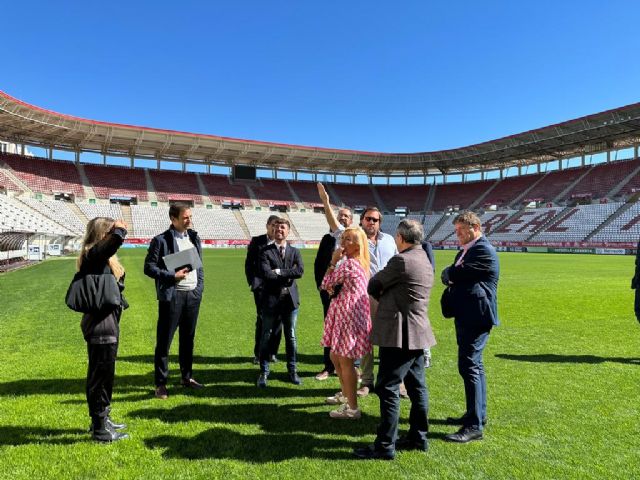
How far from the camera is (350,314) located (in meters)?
3.87

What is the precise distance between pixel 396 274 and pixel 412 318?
373mm

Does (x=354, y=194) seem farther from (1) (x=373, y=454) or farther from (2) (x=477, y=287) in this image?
(1) (x=373, y=454)

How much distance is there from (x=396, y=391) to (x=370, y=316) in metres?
0.91

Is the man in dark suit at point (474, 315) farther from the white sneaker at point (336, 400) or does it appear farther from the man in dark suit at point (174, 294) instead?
the man in dark suit at point (174, 294)

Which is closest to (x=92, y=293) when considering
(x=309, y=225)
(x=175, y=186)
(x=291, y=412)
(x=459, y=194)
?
(x=291, y=412)

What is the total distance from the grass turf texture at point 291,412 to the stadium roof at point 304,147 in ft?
134

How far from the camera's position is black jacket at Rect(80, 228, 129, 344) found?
11.1ft

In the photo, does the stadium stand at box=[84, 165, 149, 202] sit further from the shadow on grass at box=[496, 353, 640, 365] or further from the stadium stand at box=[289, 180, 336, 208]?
the shadow on grass at box=[496, 353, 640, 365]

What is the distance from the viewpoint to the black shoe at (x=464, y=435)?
3.55m

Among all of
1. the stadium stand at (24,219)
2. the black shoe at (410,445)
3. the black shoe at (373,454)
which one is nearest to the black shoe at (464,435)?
the black shoe at (410,445)

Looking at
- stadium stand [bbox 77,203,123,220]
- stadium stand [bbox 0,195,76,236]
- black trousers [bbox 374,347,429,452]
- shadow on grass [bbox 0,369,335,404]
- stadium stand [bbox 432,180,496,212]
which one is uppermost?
stadium stand [bbox 432,180,496,212]

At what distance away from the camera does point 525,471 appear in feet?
10.1

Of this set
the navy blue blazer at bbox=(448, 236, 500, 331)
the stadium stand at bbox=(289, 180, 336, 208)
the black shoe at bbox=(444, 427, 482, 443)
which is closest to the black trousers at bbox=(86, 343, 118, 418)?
the black shoe at bbox=(444, 427, 482, 443)

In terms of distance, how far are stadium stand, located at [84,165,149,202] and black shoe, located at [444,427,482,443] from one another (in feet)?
174
